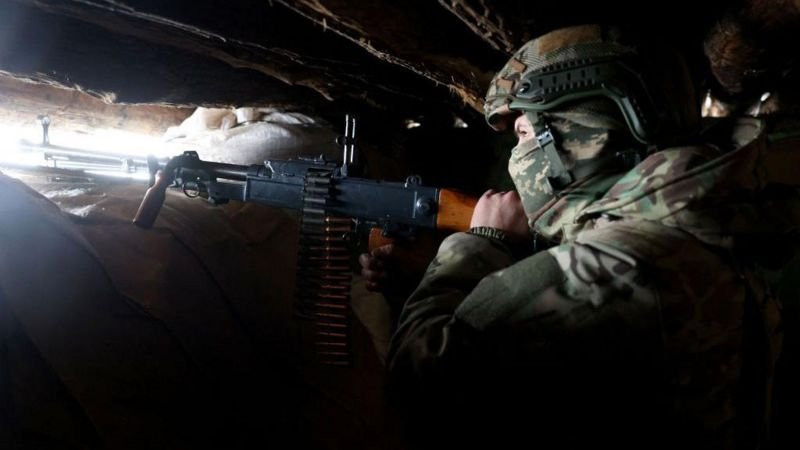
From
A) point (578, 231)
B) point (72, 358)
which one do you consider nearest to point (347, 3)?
point (578, 231)

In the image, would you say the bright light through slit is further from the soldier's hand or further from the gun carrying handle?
the soldier's hand

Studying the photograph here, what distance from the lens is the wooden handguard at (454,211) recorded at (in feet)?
6.43

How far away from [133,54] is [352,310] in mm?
1801

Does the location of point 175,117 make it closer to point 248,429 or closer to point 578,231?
point 248,429

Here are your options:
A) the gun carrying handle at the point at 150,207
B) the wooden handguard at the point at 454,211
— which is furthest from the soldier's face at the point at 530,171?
the gun carrying handle at the point at 150,207

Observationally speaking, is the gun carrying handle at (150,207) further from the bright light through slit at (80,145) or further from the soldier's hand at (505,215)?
the soldier's hand at (505,215)

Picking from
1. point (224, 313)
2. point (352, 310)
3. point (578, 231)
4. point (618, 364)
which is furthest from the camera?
point (352, 310)

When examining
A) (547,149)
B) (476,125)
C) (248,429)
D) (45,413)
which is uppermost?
(476,125)

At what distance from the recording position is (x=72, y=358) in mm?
1770

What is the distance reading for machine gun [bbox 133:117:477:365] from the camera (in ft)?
6.98

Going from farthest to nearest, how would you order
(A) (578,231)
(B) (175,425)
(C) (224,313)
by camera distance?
(C) (224,313), (B) (175,425), (A) (578,231)

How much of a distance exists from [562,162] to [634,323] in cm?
49

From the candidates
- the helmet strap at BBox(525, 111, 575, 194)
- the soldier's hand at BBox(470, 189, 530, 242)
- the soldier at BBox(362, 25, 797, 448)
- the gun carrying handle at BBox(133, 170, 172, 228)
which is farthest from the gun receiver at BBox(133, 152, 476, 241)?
the soldier at BBox(362, 25, 797, 448)

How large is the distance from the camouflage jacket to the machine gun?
3.38 ft
